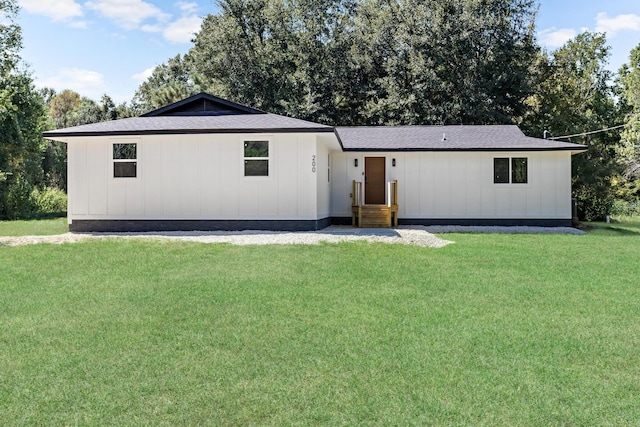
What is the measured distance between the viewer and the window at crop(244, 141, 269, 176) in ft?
40.8

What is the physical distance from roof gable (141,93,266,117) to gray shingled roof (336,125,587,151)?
2993 mm

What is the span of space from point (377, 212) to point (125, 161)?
6.90m

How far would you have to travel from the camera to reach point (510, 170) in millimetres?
14867

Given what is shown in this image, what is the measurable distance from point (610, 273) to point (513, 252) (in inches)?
81.7

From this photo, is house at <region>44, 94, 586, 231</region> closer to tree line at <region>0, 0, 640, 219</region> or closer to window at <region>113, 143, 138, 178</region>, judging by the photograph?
window at <region>113, 143, 138, 178</region>

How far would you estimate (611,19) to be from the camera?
2703 cm

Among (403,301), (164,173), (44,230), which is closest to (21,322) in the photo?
(403,301)

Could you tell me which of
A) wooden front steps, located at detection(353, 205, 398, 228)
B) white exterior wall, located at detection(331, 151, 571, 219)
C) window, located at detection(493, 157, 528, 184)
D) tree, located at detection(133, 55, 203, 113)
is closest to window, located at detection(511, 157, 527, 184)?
window, located at detection(493, 157, 528, 184)

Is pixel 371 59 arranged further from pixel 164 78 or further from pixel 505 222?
pixel 164 78

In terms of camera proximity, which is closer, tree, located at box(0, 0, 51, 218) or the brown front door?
the brown front door

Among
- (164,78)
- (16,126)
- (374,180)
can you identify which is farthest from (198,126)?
(164,78)

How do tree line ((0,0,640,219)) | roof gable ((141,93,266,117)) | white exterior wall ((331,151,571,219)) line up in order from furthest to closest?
1. tree line ((0,0,640,219))
2. white exterior wall ((331,151,571,219))
3. roof gable ((141,93,266,117))

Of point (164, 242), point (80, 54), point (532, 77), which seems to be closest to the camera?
point (164, 242)

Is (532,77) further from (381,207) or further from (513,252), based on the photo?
(513,252)
